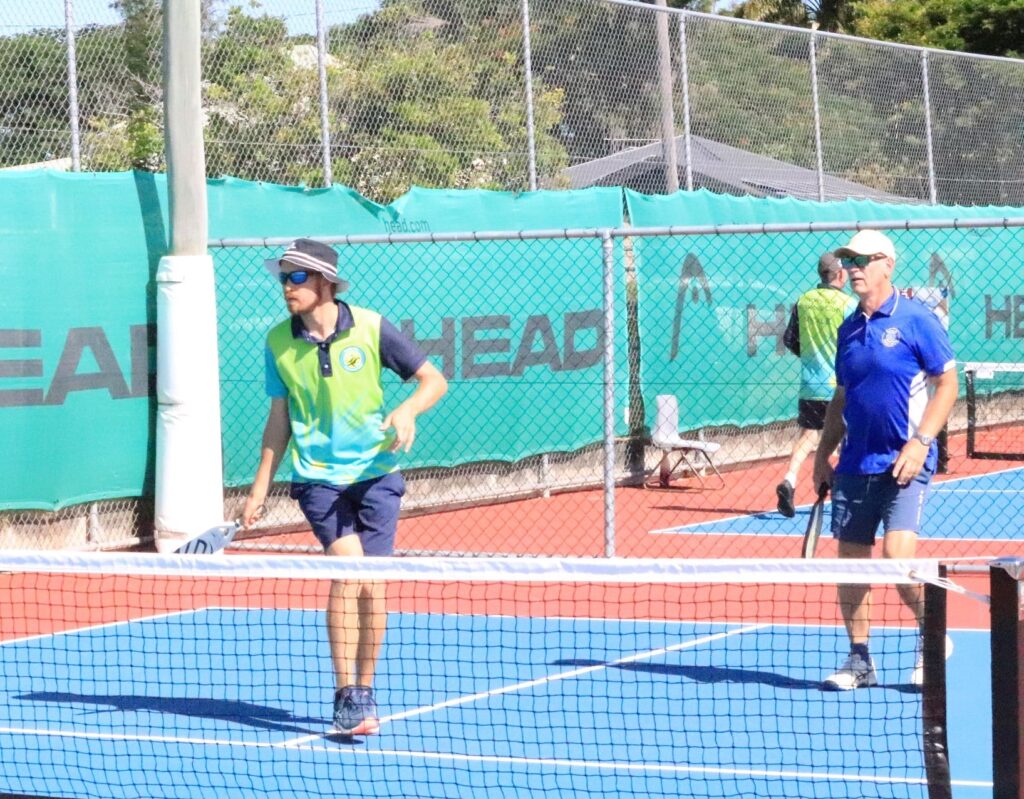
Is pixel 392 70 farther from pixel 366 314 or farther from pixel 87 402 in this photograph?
pixel 366 314

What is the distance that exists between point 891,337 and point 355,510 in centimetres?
217

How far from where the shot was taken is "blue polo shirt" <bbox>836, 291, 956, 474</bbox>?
21.9ft

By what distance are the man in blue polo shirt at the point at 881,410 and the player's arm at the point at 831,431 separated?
71 mm

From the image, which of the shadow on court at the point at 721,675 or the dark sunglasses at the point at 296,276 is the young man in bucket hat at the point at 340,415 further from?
the shadow on court at the point at 721,675

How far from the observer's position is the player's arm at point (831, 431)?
695cm

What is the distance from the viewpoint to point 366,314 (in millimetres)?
6641

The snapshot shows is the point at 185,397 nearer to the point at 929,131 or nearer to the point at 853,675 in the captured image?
the point at 853,675

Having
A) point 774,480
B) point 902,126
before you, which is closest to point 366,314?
point 774,480

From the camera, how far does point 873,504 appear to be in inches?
267

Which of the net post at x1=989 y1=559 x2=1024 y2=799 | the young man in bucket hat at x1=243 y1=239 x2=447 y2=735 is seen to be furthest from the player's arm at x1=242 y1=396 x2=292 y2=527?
the net post at x1=989 y1=559 x2=1024 y2=799

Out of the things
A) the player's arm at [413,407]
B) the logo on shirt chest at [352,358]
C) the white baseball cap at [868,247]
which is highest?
the white baseball cap at [868,247]

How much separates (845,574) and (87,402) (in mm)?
6870

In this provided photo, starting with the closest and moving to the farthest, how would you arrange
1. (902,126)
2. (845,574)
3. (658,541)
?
(845,574), (658,541), (902,126)

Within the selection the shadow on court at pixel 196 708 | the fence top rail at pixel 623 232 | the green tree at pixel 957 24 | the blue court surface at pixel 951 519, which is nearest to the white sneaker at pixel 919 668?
the shadow on court at pixel 196 708
